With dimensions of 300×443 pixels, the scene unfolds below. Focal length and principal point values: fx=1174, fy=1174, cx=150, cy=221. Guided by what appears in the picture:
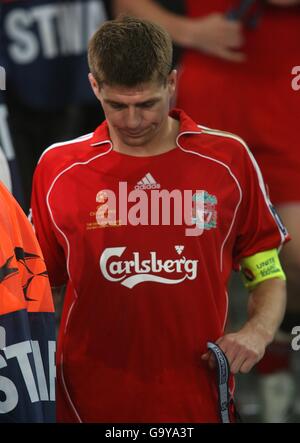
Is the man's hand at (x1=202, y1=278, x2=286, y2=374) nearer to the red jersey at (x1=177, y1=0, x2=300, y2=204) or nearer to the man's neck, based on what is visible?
the man's neck

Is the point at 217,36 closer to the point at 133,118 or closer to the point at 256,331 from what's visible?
the point at 133,118

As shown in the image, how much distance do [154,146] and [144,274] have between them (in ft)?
0.99

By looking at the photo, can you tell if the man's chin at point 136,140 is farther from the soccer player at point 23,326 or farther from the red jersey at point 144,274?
the soccer player at point 23,326

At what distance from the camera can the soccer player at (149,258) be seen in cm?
269

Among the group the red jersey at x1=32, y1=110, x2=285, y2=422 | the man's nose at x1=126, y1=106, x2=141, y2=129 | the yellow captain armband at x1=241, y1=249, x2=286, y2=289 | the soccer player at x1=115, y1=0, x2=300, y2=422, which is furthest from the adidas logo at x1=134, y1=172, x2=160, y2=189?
the soccer player at x1=115, y1=0, x2=300, y2=422

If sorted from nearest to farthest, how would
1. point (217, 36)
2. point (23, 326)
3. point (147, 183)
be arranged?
point (23, 326), point (147, 183), point (217, 36)

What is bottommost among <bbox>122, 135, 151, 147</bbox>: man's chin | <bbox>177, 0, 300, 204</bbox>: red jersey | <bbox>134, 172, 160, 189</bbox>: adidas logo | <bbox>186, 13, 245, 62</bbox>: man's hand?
<bbox>177, 0, 300, 204</bbox>: red jersey

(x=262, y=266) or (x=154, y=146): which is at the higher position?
(x=154, y=146)

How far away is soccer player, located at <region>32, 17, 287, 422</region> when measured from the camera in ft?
8.83

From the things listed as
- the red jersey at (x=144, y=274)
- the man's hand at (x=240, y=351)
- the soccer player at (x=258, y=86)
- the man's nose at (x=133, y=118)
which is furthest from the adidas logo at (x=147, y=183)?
the soccer player at (x=258, y=86)

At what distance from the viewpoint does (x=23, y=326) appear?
2.25 m

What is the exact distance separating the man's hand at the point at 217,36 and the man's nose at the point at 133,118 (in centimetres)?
122

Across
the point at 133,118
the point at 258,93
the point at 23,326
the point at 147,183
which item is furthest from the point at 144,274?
the point at 258,93

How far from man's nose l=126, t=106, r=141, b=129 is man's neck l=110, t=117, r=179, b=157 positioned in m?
0.11
